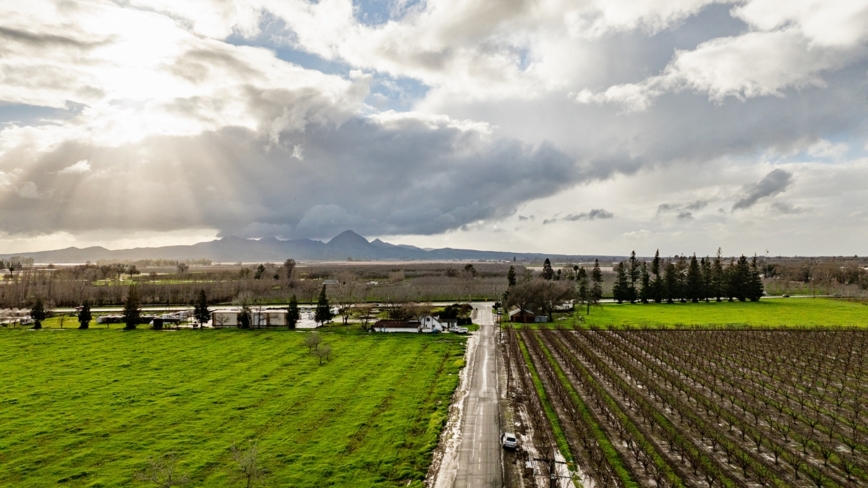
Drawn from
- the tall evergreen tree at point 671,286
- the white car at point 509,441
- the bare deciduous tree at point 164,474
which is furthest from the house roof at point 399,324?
the tall evergreen tree at point 671,286

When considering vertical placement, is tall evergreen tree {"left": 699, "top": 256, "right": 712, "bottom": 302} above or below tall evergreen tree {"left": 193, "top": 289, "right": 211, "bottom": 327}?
above

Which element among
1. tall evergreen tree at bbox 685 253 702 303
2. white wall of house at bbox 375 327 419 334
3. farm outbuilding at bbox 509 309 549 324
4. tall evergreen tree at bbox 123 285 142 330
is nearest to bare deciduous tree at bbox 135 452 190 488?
white wall of house at bbox 375 327 419 334

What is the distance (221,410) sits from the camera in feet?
115

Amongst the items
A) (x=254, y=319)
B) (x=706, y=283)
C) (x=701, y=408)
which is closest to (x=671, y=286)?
(x=706, y=283)

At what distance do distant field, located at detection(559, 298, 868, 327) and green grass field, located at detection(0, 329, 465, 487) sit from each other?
4274 centimetres

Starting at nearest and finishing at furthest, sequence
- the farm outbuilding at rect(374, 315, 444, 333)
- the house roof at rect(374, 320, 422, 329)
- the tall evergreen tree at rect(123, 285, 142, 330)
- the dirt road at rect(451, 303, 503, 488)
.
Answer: the dirt road at rect(451, 303, 503, 488) → the farm outbuilding at rect(374, 315, 444, 333) → the house roof at rect(374, 320, 422, 329) → the tall evergreen tree at rect(123, 285, 142, 330)

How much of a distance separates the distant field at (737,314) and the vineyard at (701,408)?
17.8 metres

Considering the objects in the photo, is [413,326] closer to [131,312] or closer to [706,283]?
[131,312]

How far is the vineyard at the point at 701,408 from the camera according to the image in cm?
2503

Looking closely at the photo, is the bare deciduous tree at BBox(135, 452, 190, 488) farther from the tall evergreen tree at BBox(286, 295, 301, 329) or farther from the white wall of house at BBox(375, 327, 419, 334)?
the tall evergreen tree at BBox(286, 295, 301, 329)

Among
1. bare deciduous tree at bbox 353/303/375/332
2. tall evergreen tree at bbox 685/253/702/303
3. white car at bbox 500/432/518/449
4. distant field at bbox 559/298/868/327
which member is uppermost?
tall evergreen tree at bbox 685/253/702/303

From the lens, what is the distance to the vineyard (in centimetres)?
2503

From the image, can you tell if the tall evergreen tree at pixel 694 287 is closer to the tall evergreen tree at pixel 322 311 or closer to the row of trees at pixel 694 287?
the row of trees at pixel 694 287

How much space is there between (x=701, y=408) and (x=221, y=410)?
3804 cm
